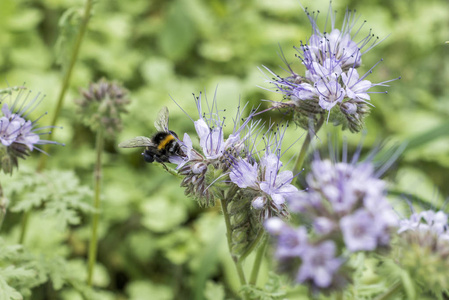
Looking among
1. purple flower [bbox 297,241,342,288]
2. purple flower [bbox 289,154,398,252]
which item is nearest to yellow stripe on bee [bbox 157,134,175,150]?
purple flower [bbox 289,154,398,252]

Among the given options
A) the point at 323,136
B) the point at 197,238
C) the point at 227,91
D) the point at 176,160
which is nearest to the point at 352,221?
the point at 176,160

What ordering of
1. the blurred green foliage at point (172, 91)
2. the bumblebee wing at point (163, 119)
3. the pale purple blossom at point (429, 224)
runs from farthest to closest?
the blurred green foliage at point (172, 91) → the bumblebee wing at point (163, 119) → the pale purple blossom at point (429, 224)

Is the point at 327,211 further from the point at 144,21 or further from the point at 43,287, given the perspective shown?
the point at 144,21

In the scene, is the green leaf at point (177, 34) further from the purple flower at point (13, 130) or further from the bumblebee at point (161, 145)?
the purple flower at point (13, 130)

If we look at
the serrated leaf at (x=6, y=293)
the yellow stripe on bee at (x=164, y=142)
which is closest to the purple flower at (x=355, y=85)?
the yellow stripe on bee at (x=164, y=142)

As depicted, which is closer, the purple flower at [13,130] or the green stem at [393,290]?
the green stem at [393,290]

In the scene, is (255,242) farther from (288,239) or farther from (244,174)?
(288,239)

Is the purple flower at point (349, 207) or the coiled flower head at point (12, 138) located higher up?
the coiled flower head at point (12, 138)
